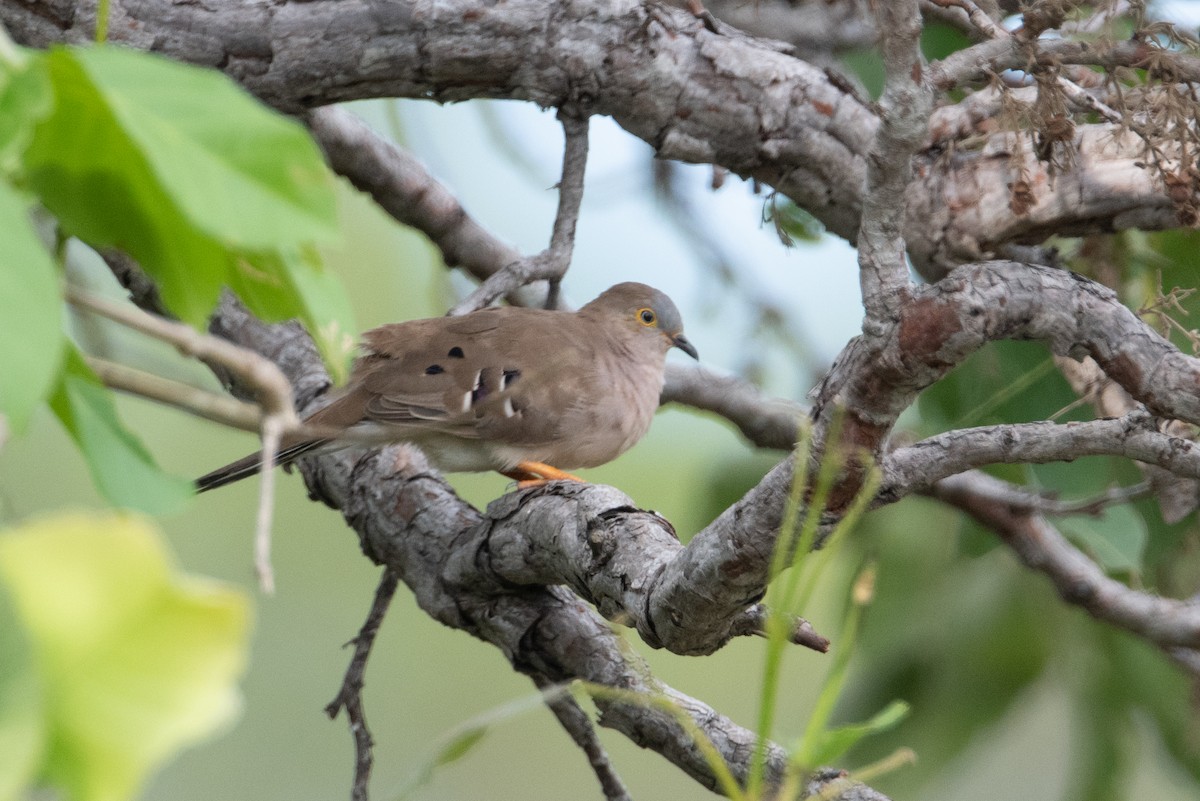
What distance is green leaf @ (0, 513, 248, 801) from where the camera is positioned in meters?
0.52

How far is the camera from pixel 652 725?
1949 millimetres

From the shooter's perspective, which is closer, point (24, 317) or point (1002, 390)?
point (24, 317)

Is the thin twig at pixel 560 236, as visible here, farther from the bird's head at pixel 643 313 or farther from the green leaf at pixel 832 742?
the green leaf at pixel 832 742

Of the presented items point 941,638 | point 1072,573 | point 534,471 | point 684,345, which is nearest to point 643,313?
point 684,345

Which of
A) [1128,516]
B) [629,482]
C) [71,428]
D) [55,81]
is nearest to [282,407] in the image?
[71,428]

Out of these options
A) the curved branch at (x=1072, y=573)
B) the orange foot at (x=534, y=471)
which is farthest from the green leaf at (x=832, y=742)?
the orange foot at (x=534, y=471)

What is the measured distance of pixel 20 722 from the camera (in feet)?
1.85

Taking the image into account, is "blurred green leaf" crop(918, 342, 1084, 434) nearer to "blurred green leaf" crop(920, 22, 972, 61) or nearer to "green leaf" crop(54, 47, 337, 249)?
"blurred green leaf" crop(920, 22, 972, 61)

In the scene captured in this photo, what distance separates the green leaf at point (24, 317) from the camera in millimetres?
610

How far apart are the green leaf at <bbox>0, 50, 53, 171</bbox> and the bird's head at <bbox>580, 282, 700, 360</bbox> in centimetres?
319

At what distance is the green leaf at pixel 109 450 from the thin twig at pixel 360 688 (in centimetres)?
165

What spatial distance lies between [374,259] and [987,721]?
3636 mm

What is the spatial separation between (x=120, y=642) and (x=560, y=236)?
7.25ft

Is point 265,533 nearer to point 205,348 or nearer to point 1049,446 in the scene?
point 205,348
